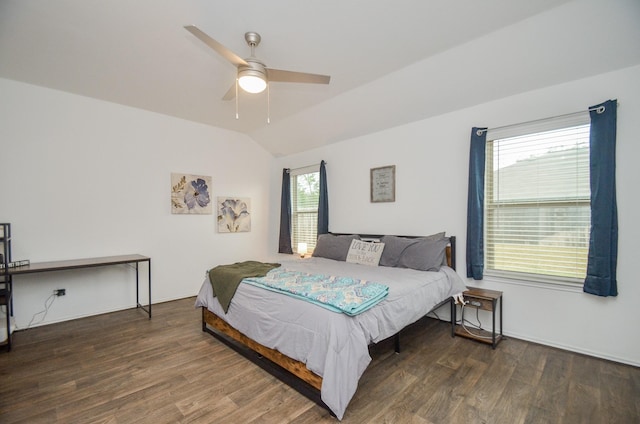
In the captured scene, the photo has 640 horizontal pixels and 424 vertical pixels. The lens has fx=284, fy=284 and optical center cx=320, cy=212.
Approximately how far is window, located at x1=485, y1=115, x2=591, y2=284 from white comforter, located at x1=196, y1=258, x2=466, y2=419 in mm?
695

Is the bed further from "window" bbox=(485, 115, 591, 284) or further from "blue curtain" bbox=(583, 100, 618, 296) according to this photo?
"blue curtain" bbox=(583, 100, 618, 296)

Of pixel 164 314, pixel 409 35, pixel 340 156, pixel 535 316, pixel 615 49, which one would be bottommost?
pixel 164 314

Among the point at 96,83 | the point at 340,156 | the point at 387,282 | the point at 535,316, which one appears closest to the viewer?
the point at 387,282

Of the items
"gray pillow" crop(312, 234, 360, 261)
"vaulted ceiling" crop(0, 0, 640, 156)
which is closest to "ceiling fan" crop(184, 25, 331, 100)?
"vaulted ceiling" crop(0, 0, 640, 156)

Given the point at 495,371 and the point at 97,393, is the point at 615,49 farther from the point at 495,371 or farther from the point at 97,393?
the point at 97,393

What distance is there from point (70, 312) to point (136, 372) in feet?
6.68

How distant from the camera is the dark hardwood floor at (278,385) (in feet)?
6.12

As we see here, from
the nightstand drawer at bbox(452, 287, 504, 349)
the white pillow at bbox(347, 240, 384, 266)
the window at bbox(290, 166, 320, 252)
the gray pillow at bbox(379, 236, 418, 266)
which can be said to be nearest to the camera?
the nightstand drawer at bbox(452, 287, 504, 349)

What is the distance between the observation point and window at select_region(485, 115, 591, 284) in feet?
8.91

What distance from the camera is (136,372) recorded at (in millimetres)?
2404

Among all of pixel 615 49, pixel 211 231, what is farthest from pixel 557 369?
pixel 211 231

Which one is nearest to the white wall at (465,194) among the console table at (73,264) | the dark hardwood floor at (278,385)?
the dark hardwood floor at (278,385)

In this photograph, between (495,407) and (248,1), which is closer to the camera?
(495,407)

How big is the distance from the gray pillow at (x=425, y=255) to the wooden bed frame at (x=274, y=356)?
0.32 metres
